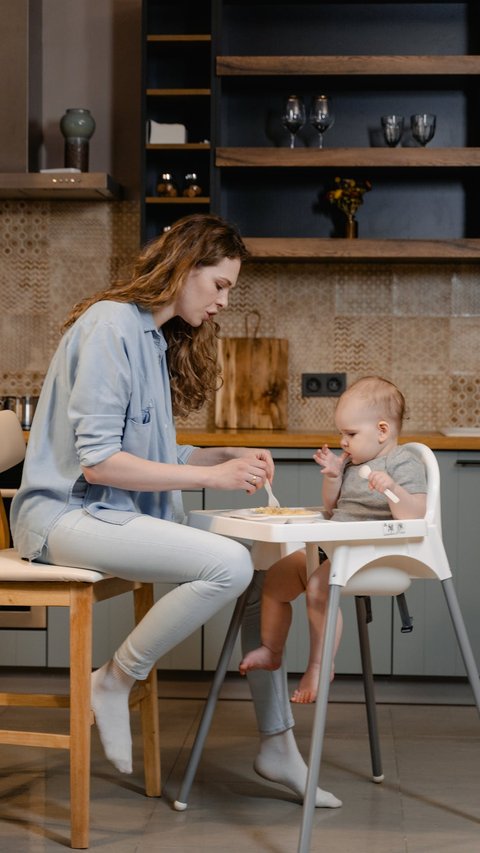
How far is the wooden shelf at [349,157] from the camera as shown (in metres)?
3.52

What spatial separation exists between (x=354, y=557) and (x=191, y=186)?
200cm

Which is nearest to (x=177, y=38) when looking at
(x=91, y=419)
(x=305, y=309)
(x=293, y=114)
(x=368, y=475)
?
(x=293, y=114)

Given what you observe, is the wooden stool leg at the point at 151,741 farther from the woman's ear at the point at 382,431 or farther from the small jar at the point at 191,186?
the small jar at the point at 191,186

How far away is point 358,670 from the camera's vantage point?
130 inches

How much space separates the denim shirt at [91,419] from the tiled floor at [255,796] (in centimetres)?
60

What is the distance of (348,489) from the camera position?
2305 mm

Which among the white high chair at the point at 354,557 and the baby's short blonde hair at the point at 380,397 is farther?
the baby's short blonde hair at the point at 380,397

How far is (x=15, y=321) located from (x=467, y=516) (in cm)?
182

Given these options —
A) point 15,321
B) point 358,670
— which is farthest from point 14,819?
point 15,321

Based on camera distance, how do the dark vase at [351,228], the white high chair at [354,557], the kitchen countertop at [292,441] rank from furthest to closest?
1. the dark vase at [351,228]
2. the kitchen countertop at [292,441]
3. the white high chair at [354,557]

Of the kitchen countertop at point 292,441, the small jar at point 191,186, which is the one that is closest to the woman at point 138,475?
the kitchen countertop at point 292,441

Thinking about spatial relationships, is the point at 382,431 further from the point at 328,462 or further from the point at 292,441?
the point at 292,441

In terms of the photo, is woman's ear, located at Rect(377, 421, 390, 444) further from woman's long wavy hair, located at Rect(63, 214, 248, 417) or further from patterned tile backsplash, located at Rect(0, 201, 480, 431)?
patterned tile backsplash, located at Rect(0, 201, 480, 431)

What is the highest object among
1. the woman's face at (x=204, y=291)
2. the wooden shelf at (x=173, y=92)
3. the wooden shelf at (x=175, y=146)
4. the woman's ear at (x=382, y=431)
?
the wooden shelf at (x=173, y=92)
